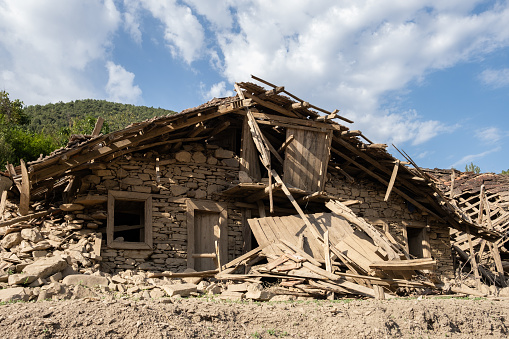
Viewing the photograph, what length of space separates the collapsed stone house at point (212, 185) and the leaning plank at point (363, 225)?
0.15 metres

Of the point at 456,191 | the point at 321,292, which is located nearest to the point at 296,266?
the point at 321,292

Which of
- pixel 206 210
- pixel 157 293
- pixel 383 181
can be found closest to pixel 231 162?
pixel 206 210

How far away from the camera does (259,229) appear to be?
1034 cm

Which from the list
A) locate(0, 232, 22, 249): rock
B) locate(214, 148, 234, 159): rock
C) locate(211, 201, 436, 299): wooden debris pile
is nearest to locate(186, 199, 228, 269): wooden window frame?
locate(211, 201, 436, 299): wooden debris pile

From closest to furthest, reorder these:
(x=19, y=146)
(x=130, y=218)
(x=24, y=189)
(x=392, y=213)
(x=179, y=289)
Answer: (x=179, y=289), (x=24, y=189), (x=392, y=213), (x=130, y=218), (x=19, y=146)

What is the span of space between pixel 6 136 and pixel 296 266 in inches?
769

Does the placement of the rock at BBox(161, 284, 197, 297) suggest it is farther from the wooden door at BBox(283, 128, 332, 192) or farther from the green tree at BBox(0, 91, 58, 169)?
the green tree at BBox(0, 91, 58, 169)

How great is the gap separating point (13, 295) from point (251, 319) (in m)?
3.45

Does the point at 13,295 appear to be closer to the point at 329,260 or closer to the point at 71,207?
the point at 71,207

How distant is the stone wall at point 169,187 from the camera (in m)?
9.88

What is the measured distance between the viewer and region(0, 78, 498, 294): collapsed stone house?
31.2ft

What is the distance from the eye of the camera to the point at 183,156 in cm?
1090

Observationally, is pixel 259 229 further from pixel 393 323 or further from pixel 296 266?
pixel 393 323

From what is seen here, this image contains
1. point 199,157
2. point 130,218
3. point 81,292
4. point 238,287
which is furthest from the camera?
point 130,218
